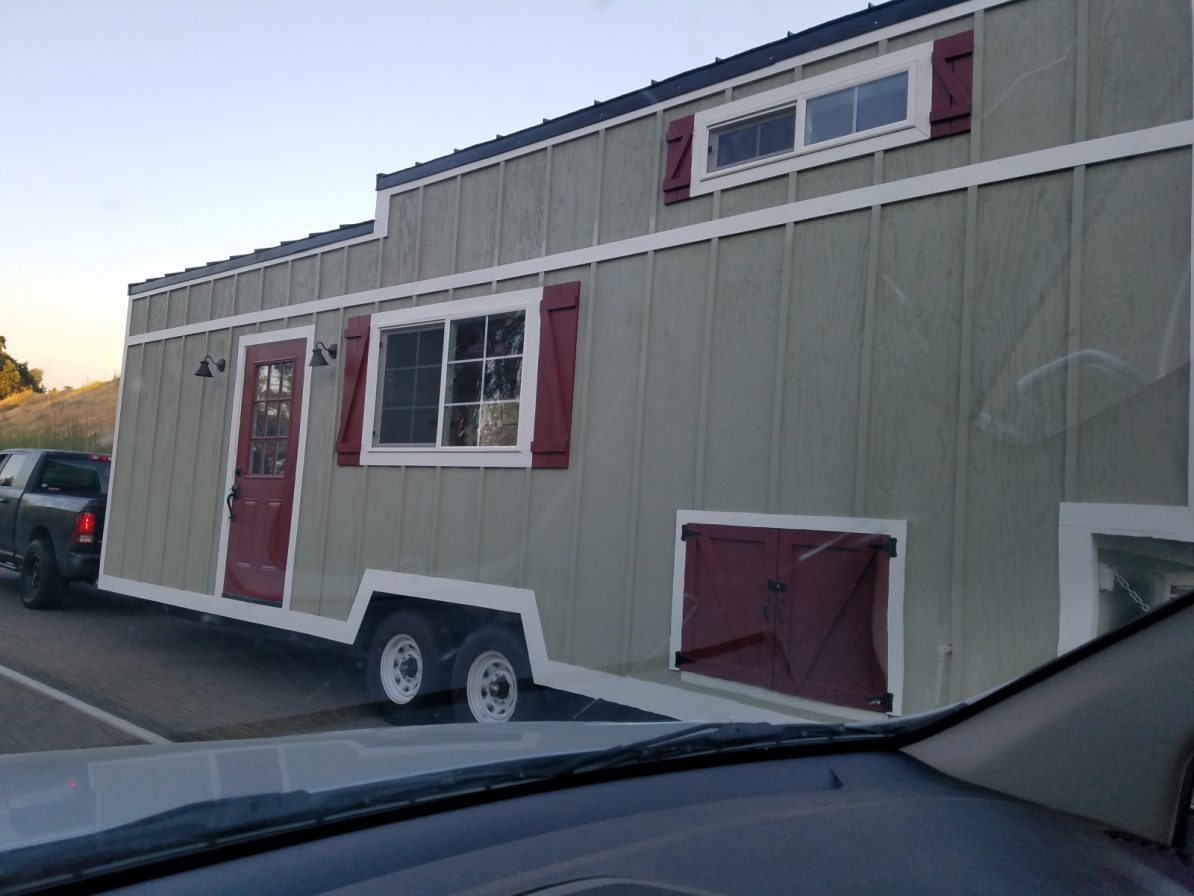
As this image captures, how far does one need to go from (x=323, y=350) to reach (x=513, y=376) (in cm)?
185

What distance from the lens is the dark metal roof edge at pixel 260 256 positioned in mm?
7328

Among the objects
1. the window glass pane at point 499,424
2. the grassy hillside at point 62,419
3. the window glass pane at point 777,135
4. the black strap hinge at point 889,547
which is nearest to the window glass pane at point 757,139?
the window glass pane at point 777,135

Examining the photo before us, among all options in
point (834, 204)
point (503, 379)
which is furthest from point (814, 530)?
point (503, 379)

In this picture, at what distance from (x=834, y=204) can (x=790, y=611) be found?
6.31 ft

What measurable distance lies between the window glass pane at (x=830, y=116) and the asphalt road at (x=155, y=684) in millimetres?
4347

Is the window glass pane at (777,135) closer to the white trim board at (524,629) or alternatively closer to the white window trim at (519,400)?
the white window trim at (519,400)

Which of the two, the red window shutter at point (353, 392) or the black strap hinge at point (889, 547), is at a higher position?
the red window shutter at point (353, 392)

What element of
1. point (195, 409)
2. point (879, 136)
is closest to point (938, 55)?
point (879, 136)

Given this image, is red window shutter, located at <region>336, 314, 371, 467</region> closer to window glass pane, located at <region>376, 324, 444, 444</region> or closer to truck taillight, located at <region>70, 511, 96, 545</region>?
window glass pane, located at <region>376, 324, 444, 444</region>

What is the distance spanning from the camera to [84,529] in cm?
1058

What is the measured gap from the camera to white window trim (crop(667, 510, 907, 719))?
420cm

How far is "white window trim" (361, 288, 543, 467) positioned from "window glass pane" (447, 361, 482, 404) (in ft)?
1.05

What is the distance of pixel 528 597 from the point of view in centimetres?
568

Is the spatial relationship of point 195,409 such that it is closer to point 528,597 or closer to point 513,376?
point 513,376
